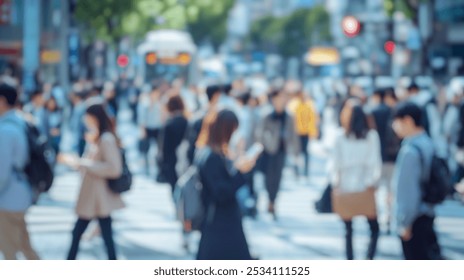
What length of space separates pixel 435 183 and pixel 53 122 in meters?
8.87

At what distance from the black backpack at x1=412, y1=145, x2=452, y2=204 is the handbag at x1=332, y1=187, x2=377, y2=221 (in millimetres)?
1734

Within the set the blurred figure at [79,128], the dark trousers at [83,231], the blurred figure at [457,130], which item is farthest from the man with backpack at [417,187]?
the blurred figure at [457,130]

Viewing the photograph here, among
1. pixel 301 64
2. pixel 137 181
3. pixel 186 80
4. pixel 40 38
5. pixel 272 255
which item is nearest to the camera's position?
pixel 272 255

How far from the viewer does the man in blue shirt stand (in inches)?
278

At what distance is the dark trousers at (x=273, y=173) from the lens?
42.3 feet

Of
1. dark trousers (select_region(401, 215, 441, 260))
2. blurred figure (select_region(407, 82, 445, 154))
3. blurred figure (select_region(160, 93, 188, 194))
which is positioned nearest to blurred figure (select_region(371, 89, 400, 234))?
blurred figure (select_region(407, 82, 445, 154))

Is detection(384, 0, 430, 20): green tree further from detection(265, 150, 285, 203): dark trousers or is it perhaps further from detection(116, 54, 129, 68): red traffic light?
detection(265, 150, 285, 203): dark trousers

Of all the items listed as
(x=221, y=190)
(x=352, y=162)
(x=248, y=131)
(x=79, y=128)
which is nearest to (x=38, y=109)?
(x=79, y=128)

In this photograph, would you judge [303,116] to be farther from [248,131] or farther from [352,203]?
[352,203]

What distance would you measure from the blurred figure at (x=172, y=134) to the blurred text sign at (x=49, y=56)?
541cm
